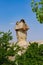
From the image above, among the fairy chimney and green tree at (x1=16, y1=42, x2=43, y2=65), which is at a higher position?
the fairy chimney

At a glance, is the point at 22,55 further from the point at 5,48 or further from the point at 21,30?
the point at 21,30

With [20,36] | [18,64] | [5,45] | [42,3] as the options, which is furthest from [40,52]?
[20,36]

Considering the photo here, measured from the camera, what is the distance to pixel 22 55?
9.23m

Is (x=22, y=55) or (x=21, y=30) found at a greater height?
(x=21, y=30)

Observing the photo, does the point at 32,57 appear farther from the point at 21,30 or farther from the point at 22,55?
Answer: the point at 21,30

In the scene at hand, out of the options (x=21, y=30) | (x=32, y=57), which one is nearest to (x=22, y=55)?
(x=32, y=57)

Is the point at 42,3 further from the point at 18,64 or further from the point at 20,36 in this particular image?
the point at 18,64

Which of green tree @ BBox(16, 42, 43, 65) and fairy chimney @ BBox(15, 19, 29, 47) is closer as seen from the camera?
green tree @ BBox(16, 42, 43, 65)

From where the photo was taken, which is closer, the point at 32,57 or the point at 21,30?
the point at 32,57

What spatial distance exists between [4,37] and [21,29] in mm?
3100

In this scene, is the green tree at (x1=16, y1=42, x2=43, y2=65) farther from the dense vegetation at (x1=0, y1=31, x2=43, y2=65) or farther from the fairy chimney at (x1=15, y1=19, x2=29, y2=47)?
the fairy chimney at (x1=15, y1=19, x2=29, y2=47)

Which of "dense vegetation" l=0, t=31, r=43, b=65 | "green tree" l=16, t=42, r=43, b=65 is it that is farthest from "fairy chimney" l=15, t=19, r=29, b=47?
"green tree" l=16, t=42, r=43, b=65

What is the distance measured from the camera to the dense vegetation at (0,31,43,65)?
9.02 metres

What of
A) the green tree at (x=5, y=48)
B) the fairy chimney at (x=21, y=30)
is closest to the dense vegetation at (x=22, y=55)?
the green tree at (x=5, y=48)
